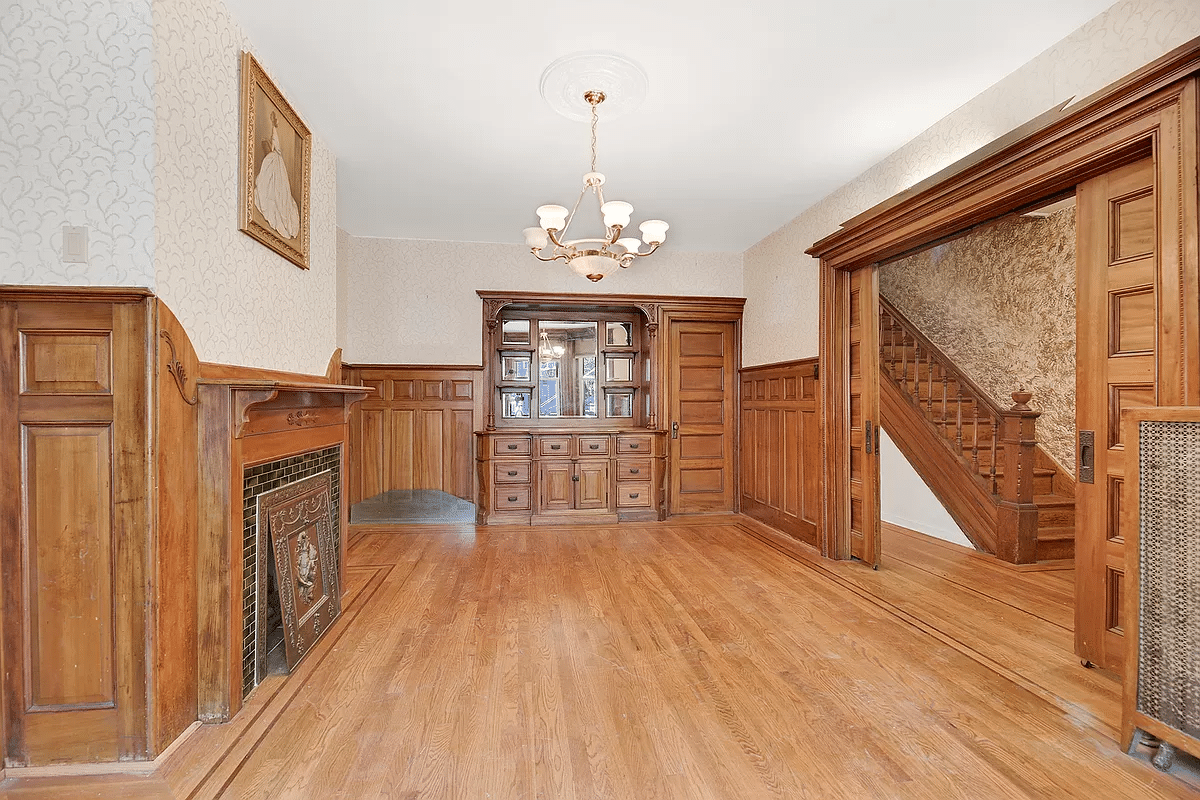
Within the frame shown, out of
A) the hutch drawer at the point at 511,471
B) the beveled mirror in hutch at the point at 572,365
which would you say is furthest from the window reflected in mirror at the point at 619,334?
the hutch drawer at the point at 511,471

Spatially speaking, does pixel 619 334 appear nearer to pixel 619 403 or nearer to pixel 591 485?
pixel 619 403

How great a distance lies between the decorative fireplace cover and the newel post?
452 centimetres

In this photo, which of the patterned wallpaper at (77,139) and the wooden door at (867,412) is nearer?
the patterned wallpaper at (77,139)

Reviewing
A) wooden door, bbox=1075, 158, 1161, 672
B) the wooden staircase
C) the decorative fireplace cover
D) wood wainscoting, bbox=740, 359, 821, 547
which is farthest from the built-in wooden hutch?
wooden door, bbox=1075, 158, 1161, 672

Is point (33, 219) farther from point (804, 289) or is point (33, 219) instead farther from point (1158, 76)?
point (804, 289)

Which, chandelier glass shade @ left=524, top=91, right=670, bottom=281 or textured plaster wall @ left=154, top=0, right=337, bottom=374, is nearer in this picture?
textured plaster wall @ left=154, top=0, right=337, bottom=374

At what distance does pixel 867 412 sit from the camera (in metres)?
3.93

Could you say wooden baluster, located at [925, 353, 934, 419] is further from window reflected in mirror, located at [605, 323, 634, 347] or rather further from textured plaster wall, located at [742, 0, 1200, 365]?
window reflected in mirror, located at [605, 323, 634, 347]

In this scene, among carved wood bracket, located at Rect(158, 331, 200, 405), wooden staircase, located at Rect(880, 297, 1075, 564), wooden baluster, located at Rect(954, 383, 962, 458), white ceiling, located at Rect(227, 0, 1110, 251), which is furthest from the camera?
wooden baluster, located at Rect(954, 383, 962, 458)

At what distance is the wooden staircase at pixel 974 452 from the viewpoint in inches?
157

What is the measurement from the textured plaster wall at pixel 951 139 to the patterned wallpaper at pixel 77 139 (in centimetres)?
355

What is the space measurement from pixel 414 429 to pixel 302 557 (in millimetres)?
2912

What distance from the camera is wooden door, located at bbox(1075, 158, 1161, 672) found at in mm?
2150

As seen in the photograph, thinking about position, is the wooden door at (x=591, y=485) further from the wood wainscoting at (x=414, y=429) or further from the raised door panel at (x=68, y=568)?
the raised door panel at (x=68, y=568)
